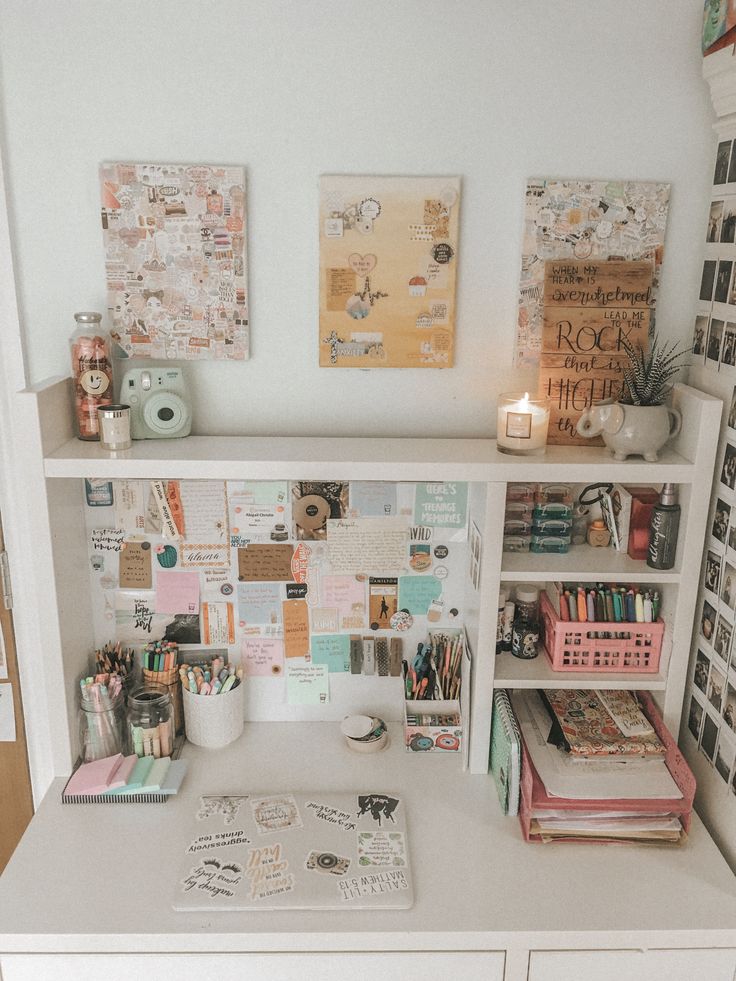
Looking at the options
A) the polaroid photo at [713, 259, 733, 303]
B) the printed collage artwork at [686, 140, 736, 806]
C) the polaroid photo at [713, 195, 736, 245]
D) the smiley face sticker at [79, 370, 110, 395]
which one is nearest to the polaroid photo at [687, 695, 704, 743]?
the printed collage artwork at [686, 140, 736, 806]

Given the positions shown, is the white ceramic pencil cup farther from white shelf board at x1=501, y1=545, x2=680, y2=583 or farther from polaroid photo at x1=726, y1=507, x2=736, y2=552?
polaroid photo at x1=726, y1=507, x2=736, y2=552

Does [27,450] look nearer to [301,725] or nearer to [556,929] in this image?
[301,725]

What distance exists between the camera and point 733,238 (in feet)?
4.73

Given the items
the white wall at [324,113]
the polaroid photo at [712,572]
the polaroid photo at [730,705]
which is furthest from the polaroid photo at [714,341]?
the polaroid photo at [730,705]

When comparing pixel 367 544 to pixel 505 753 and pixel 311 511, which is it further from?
pixel 505 753

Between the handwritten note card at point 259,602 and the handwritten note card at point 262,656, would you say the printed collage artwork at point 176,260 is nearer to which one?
the handwritten note card at point 259,602

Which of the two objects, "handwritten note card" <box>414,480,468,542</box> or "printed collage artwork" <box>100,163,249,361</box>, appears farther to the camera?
"handwritten note card" <box>414,480,468,542</box>

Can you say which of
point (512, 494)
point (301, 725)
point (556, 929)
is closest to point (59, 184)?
point (512, 494)

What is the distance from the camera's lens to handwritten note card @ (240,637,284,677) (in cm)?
175

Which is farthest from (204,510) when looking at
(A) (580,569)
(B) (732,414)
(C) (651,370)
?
(B) (732,414)

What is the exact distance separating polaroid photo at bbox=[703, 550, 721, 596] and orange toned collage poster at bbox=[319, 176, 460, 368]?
0.63 meters

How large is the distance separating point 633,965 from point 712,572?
0.69 m

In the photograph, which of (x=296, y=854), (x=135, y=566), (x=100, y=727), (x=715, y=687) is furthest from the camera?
(x=135, y=566)

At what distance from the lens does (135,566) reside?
1.70 metres
